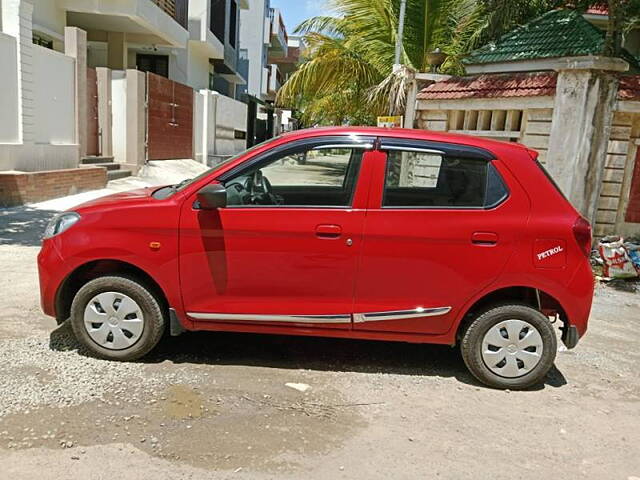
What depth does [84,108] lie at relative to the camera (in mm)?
13117

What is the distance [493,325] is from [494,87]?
5.48 m

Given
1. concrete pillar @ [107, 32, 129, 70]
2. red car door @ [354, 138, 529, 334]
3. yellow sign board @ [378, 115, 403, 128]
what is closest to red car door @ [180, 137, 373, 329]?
red car door @ [354, 138, 529, 334]

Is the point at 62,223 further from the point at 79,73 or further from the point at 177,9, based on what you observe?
the point at 177,9

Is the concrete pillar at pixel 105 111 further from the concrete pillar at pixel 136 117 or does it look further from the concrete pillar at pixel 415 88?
the concrete pillar at pixel 415 88

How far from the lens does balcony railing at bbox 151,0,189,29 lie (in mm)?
18219

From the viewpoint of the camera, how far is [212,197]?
3.75m

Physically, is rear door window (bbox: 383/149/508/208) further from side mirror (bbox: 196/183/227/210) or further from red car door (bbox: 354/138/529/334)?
side mirror (bbox: 196/183/227/210)

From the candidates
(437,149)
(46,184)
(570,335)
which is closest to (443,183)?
(437,149)

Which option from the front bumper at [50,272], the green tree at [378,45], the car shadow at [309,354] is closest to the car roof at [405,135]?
the car shadow at [309,354]

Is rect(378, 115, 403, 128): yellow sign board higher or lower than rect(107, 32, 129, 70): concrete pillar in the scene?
lower

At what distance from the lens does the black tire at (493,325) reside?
391 cm

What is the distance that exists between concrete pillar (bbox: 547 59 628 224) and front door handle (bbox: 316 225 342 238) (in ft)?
16.8

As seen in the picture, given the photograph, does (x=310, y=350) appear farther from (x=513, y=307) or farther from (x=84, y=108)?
(x=84, y=108)

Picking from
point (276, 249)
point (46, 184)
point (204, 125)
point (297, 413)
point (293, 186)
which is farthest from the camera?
point (204, 125)
